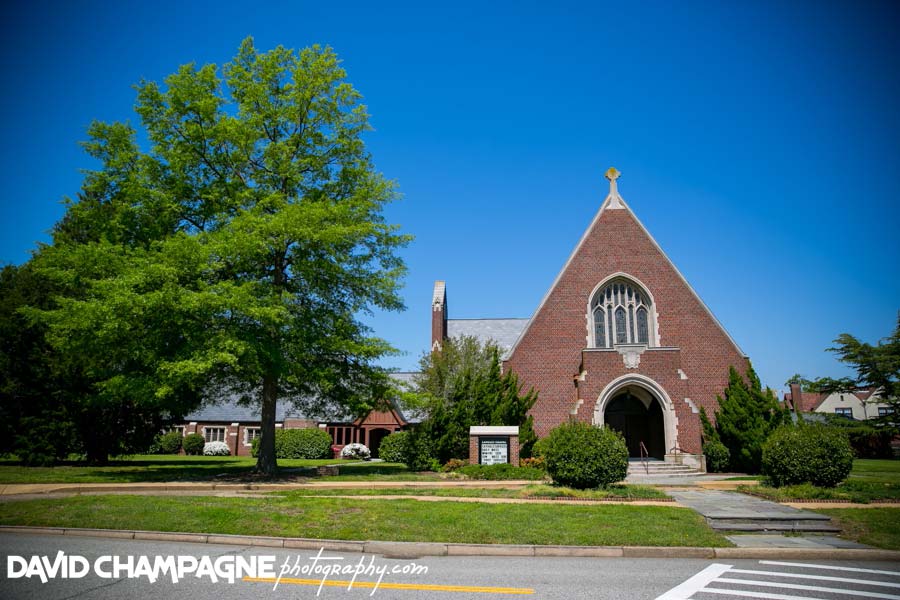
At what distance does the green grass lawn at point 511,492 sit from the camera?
47.3 feet

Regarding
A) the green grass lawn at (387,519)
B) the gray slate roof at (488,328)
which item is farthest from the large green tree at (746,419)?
the gray slate roof at (488,328)

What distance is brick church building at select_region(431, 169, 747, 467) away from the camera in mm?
26062

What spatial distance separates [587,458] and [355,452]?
86.3 feet

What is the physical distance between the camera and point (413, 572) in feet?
26.5

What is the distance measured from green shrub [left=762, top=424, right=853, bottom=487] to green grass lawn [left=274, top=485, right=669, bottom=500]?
3.74 m

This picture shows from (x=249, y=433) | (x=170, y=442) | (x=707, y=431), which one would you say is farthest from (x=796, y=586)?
(x=170, y=442)

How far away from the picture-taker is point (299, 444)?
1441 inches

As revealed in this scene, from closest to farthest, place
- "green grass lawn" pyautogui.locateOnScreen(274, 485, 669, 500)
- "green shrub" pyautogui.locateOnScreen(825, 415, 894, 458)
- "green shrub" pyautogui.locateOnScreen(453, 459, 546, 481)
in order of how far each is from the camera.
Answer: "green grass lawn" pyautogui.locateOnScreen(274, 485, 669, 500) → "green shrub" pyautogui.locateOnScreen(453, 459, 546, 481) → "green shrub" pyautogui.locateOnScreen(825, 415, 894, 458)

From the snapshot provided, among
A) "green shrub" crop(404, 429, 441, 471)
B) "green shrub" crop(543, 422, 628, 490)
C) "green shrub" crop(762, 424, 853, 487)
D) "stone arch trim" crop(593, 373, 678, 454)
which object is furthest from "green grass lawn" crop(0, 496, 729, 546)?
"stone arch trim" crop(593, 373, 678, 454)

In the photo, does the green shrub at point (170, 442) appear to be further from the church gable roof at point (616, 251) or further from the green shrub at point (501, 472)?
the green shrub at point (501, 472)

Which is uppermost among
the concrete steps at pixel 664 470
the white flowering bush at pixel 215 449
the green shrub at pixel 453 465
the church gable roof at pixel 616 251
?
the church gable roof at pixel 616 251

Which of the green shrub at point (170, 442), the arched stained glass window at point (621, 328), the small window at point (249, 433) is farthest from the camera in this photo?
the small window at point (249, 433)

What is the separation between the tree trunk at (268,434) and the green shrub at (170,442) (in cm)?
2645

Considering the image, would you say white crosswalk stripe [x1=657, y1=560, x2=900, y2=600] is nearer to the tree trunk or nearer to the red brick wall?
the tree trunk
